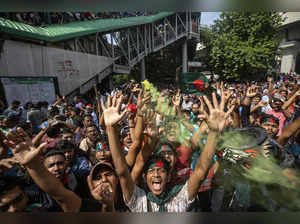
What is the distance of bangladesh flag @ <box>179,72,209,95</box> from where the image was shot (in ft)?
10.7

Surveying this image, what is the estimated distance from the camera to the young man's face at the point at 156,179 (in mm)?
1282

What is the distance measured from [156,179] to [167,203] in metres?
0.18

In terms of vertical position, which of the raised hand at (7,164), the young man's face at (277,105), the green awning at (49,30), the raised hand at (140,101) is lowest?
the raised hand at (7,164)

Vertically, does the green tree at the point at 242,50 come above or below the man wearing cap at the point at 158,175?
Answer: above

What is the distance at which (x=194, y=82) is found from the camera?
3.57 metres

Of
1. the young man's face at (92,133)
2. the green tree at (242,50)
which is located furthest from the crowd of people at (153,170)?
the green tree at (242,50)

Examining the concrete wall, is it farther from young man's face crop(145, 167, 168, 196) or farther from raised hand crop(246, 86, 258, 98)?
raised hand crop(246, 86, 258, 98)

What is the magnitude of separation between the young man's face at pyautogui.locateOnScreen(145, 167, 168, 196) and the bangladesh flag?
7.10 ft

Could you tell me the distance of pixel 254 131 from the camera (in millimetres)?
1711

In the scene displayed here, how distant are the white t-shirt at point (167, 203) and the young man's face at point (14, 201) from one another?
2.26 feet

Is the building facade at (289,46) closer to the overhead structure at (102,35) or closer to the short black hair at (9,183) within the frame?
the overhead structure at (102,35)

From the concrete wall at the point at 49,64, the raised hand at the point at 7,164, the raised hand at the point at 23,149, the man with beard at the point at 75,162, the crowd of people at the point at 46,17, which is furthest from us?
the crowd of people at the point at 46,17

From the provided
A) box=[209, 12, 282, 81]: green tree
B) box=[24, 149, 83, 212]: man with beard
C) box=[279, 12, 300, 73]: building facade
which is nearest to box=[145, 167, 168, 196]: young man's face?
box=[24, 149, 83, 212]: man with beard
